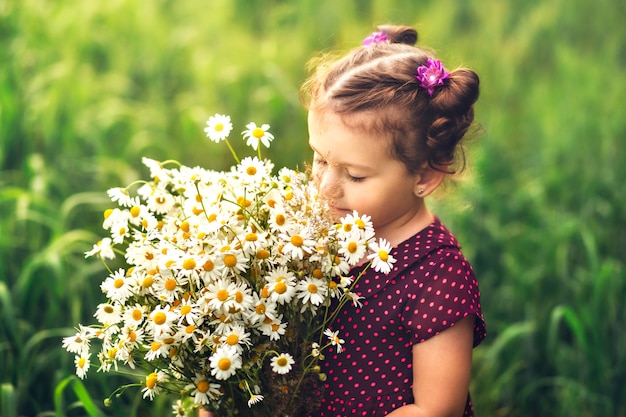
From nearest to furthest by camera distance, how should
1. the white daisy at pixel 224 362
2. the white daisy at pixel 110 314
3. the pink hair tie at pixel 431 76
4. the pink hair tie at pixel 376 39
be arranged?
the white daisy at pixel 224 362 < the white daisy at pixel 110 314 < the pink hair tie at pixel 431 76 < the pink hair tie at pixel 376 39

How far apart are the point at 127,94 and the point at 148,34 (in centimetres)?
50

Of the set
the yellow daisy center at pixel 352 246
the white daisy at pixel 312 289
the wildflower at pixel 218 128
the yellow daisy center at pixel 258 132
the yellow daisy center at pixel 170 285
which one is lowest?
the white daisy at pixel 312 289

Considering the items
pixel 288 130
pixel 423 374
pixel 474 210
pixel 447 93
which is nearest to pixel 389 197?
pixel 447 93

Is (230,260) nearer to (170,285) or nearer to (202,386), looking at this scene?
(170,285)

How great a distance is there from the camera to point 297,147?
397 cm

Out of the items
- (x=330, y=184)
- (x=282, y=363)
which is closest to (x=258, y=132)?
(x=330, y=184)

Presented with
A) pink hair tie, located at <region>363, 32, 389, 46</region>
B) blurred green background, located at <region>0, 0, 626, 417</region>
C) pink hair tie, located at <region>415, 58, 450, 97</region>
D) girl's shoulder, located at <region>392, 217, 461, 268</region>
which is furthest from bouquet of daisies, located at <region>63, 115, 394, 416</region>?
blurred green background, located at <region>0, 0, 626, 417</region>

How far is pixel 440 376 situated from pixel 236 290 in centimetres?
52

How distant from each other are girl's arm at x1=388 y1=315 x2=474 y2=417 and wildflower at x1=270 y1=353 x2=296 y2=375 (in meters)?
0.34

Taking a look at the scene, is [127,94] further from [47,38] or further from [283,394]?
[283,394]

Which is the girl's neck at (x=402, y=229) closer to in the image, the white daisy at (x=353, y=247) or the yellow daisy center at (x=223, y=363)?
the white daisy at (x=353, y=247)

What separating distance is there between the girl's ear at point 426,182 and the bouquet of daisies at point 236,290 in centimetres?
32

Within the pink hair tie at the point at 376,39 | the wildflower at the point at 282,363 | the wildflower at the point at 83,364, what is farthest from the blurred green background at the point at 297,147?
the wildflower at the point at 282,363

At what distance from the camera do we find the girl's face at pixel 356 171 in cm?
175
